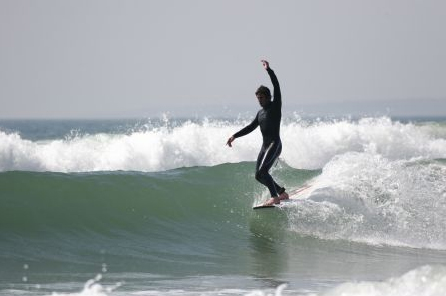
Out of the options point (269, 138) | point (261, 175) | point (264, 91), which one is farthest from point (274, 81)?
point (261, 175)

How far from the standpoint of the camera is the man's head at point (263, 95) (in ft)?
38.9

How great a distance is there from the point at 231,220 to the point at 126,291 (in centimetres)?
580

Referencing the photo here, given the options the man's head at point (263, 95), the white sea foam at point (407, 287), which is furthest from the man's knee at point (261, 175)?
the white sea foam at point (407, 287)

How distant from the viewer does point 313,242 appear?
13.0m

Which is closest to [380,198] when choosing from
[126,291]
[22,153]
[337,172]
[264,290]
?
[337,172]

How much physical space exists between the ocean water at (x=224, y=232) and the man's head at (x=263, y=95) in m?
2.01

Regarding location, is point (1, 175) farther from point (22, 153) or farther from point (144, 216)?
point (22, 153)

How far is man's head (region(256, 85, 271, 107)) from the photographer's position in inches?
467

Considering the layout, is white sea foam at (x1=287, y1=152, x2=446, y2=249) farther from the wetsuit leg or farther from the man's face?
the man's face

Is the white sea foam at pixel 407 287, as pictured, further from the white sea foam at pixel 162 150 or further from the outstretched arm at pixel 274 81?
the white sea foam at pixel 162 150

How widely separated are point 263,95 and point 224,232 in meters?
2.88

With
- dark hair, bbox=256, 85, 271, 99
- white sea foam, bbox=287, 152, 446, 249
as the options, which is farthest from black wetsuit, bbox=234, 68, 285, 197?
white sea foam, bbox=287, 152, 446, 249

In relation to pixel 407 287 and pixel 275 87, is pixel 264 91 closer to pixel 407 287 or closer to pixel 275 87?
pixel 275 87

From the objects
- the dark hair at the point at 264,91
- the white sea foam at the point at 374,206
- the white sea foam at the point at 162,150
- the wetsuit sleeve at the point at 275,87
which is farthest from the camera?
the white sea foam at the point at 162,150
